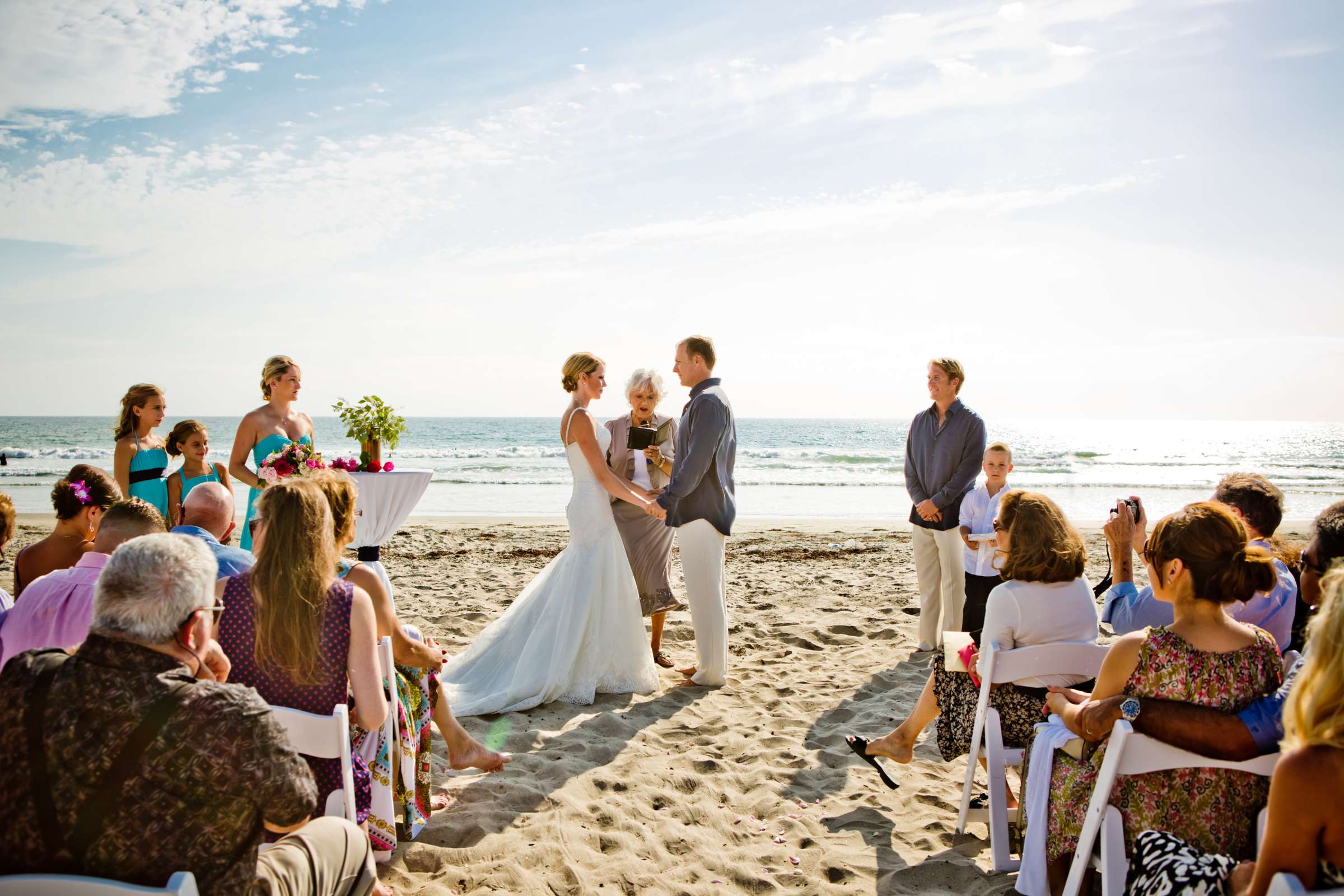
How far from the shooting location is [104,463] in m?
A: 30.7

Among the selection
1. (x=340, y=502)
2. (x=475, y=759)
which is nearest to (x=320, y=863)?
(x=340, y=502)

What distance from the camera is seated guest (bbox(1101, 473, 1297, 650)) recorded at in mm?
3066

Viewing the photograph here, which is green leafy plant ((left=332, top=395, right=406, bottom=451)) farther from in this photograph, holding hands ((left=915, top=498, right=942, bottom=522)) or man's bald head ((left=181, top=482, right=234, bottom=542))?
holding hands ((left=915, top=498, right=942, bottom=522))

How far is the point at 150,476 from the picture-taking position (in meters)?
5.82

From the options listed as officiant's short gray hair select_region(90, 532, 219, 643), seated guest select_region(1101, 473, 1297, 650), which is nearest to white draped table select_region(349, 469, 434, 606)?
officiant's short gray hair select_region(90, 532, 219, 643)

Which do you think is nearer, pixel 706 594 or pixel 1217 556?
pixel 1217 556

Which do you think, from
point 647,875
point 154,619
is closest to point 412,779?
point 647,875

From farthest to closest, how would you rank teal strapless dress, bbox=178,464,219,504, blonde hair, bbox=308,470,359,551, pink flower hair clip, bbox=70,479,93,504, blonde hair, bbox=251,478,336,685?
teal strapless dress, bbox=178,464,219,504 → pink flower hair clip, bbox=70,479,93,504 → blonde hair, bbox=308,470,359,551 → blonde hair, bbox=251,478,336,685

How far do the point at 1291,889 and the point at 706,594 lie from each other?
12.6 ft

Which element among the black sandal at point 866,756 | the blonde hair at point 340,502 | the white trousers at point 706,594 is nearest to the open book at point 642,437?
the white trousers at point 706,594

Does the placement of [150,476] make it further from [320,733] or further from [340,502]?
[320,733]

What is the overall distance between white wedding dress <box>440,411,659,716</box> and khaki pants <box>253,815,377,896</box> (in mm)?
2520

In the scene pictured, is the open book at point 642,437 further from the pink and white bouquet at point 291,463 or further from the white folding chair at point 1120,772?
the white folding chair at point 1120,772

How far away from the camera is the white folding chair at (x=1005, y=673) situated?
3.09 m
